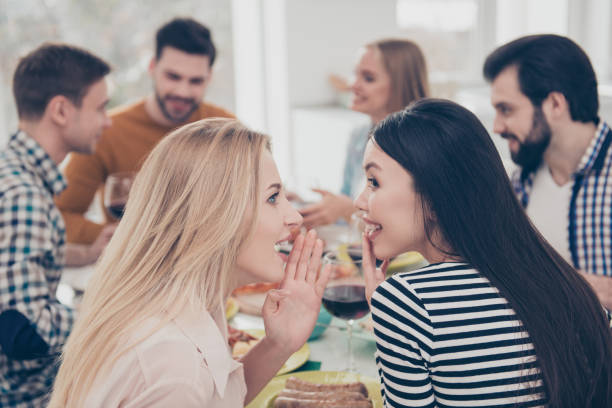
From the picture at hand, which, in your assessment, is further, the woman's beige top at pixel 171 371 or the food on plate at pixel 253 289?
the food on plate at pixel 253 289

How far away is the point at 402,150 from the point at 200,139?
36 centimetres

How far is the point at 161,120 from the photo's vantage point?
9.48ft

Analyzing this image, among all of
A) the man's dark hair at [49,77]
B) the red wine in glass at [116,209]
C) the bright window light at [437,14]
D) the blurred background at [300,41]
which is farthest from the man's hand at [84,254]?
the bright window light at [437,14]

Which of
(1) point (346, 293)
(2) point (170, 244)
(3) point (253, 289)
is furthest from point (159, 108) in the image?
(2) point (170, 244)

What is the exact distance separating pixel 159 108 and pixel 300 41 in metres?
1.37

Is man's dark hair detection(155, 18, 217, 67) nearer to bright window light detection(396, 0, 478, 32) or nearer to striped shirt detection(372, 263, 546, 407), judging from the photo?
bright window light detection(396, 0, 478, 32)

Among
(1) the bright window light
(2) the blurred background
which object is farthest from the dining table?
(1) the bright window light

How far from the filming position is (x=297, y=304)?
1.18m

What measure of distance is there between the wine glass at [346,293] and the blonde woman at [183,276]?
123 mm

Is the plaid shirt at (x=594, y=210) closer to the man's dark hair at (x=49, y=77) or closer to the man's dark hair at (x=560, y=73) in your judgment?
the man's dark hair at (x=560, y=73)

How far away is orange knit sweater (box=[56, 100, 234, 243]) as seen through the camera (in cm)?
255

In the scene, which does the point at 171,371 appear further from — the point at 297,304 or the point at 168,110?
the point at 168,110

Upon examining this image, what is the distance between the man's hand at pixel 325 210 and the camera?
210 cm

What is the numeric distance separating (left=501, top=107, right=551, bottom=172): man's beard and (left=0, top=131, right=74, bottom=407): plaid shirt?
1.44m
